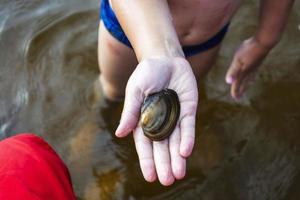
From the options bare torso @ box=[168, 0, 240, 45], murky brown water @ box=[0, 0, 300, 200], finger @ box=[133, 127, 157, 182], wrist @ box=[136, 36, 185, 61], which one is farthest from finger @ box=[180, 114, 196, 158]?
murky brown water @ box=[0, 0, 300, 200]

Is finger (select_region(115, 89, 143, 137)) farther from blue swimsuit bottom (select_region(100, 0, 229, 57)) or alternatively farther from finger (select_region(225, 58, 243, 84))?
finger (select_region(225, 58, 243, 84))

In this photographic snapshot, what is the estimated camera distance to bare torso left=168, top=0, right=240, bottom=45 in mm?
2260

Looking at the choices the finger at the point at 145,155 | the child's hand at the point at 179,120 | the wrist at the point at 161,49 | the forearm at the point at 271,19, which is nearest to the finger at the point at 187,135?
the child's hand at the point at 179,120

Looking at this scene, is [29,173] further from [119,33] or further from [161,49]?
[119,33]

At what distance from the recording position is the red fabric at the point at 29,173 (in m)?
1.68

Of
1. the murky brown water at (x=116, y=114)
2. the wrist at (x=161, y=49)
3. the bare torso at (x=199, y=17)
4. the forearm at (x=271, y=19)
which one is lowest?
the murky brown water at (x=116, y=114)

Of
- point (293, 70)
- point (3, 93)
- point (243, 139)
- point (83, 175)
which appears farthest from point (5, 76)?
point (293, 70)

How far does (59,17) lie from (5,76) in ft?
2.47

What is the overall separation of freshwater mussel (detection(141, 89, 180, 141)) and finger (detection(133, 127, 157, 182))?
0.13 feet

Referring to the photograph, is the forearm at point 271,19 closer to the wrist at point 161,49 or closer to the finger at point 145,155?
the wrist at point 161,49

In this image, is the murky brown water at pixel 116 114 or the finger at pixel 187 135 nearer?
the finger at pixel 187 135

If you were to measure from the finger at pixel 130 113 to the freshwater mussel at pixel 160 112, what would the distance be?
0.03 m

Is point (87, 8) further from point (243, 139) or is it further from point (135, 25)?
point (135, 25)

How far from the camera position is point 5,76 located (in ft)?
11.8
